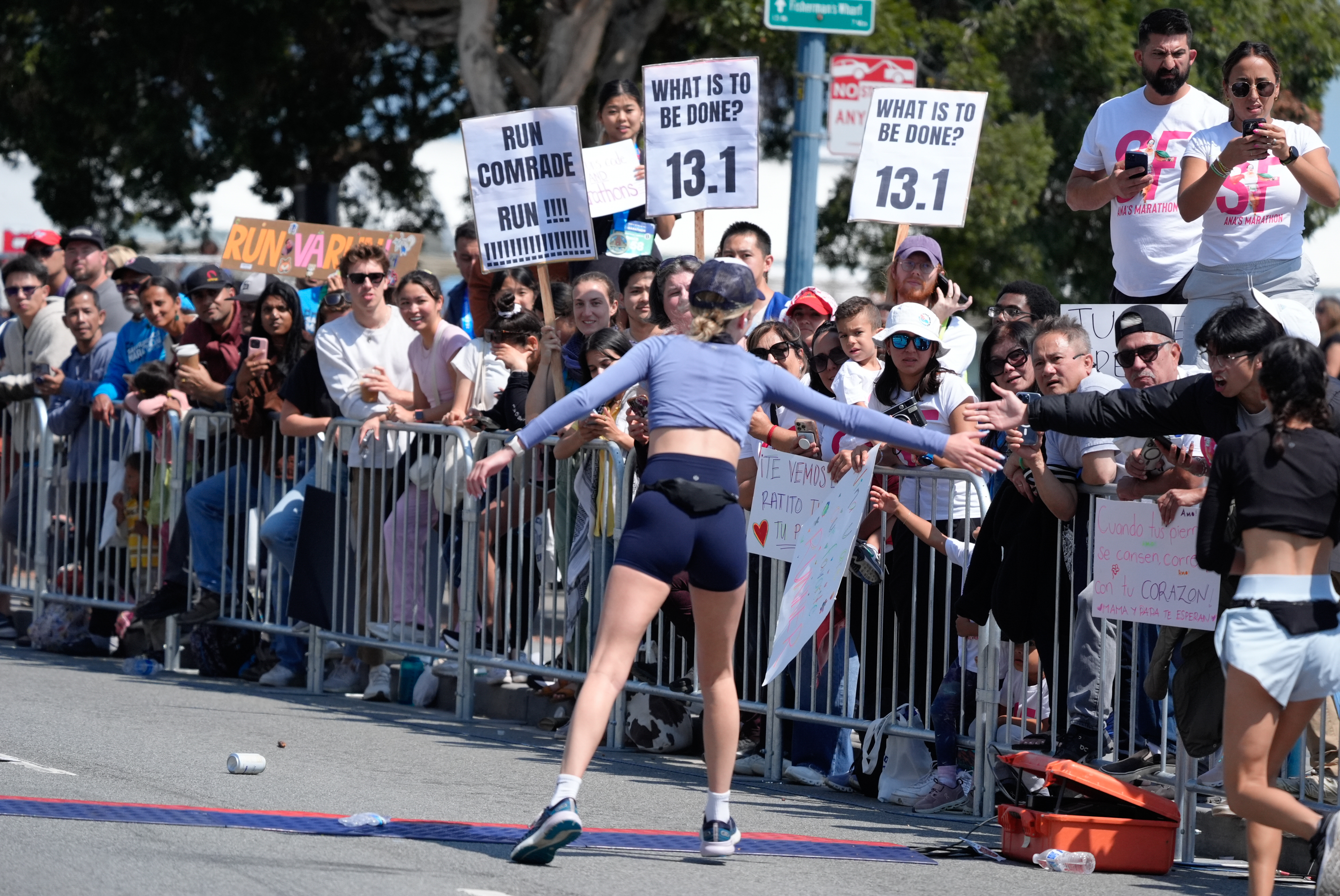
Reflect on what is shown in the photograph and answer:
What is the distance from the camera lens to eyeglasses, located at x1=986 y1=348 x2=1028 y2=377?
8883mm

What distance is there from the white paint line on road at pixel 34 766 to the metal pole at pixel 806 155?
638cm

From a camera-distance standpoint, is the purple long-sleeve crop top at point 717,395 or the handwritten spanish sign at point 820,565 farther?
the handwritten spanish sign at point 820,565

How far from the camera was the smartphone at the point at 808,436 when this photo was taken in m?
9.05

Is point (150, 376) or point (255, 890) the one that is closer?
point (255, 890)

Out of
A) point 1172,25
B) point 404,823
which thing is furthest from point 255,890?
point 1172,25

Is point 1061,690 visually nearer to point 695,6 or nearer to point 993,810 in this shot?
point 993,810

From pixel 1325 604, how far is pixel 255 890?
3553 millimetres

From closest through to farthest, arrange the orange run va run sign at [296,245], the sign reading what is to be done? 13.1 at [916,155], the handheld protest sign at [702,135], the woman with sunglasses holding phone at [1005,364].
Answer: the woman with sunglasses holding phone at [1005,364] → the sign reading what is to be done? 13.1 at [916,155] → the handheld protest sign at [702,135] → the orange run va run sign at [296,245]

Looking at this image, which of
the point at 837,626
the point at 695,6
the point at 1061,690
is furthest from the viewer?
the point at 695,6

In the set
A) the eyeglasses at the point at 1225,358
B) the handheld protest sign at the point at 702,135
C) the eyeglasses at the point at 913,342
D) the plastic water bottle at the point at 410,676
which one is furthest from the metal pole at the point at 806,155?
the eyeglasses at the point at 1225,358

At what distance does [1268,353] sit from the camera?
6.30m

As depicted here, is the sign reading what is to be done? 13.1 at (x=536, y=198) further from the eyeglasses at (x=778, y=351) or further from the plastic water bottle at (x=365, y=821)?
the plastic water bottle at (x=365, y=821)

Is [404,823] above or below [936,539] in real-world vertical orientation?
below

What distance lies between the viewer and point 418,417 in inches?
440
